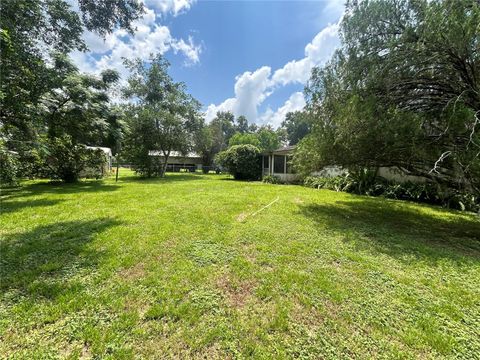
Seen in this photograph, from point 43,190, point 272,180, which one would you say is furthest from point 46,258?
point 272,180

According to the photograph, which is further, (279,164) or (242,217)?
(279,164)

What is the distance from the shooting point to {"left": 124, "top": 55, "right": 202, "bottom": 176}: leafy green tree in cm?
1866

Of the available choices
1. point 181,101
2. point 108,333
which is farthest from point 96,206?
point 181,101

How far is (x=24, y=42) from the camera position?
437 centimetres

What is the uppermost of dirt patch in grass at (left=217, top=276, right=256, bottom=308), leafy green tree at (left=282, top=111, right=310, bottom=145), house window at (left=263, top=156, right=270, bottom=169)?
leafy green tree at (left=282, top=111, right=310, bottom=145)

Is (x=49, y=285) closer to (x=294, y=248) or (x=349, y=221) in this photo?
(x=294, y=248)

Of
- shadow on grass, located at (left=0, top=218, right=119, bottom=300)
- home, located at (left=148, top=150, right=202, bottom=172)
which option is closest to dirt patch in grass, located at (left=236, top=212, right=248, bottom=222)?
shadow on grass, located at (left=0, top=218, right=119, bottom=300)

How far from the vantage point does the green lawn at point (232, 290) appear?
2.04 meters

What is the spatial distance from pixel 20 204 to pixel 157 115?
42.6 feet

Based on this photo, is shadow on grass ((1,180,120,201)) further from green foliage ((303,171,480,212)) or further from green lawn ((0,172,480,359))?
green foliage ((303,171,480,212))

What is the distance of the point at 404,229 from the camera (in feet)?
18.7

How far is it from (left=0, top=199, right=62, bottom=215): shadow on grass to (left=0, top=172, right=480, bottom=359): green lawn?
3.51 ft

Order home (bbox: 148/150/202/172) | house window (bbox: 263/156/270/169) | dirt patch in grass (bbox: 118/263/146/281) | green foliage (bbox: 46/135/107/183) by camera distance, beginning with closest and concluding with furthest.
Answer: dirt patch in grass (bbox: 118/263/146/281) → green foliage (bbox: 46/135/107/183) → house window (bbox: 263/156/270/169) → home (bbox: 148/150/202/172)

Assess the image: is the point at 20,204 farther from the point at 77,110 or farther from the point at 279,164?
the point at 279,164
